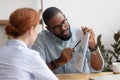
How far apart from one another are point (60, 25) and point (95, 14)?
152 cm

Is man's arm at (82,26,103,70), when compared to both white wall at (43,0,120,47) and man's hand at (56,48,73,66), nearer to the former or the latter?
man's hand at (56,48,73,66)

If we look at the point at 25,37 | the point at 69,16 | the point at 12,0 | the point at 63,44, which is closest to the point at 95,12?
the point at 69,16

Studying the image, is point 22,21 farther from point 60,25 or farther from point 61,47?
point 61,47

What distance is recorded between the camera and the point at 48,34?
7.36 ft

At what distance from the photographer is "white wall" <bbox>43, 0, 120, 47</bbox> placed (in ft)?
11.2

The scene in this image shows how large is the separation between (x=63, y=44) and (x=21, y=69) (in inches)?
39.6

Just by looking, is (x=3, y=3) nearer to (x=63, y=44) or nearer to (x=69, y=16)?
(x=69, y=16)

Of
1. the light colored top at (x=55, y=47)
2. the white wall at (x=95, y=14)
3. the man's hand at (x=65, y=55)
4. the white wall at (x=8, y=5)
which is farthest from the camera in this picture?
the white wall at (x=95, y=14)

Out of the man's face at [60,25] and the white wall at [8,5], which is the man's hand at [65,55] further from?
the white wall at [8,5]

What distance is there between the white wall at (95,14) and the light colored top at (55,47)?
3.98 ft

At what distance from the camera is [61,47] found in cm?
221

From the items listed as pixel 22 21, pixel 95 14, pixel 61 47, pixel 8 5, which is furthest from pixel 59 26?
pixel 95 14

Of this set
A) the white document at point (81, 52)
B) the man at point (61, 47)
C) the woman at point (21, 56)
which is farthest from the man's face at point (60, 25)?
the woman at point (21, 56)

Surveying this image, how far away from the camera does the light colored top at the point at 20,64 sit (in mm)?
1245
